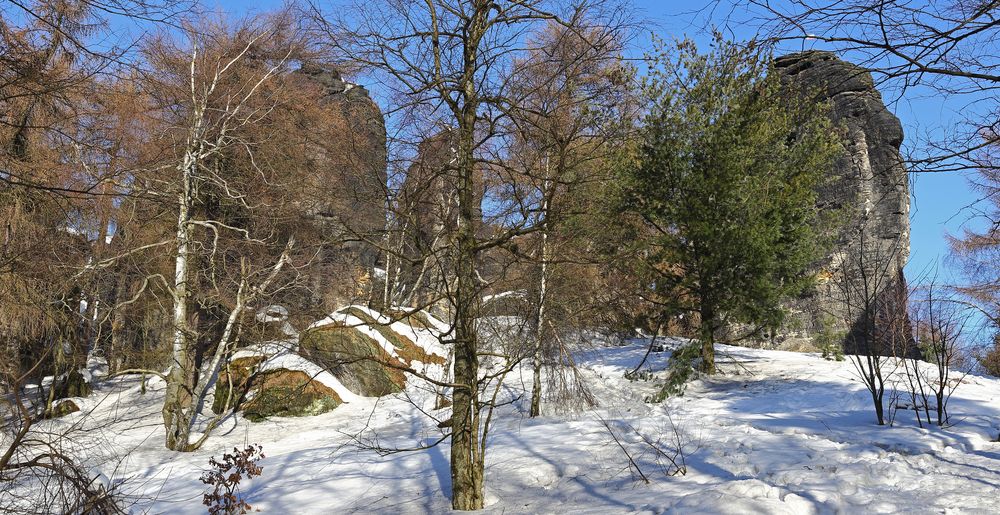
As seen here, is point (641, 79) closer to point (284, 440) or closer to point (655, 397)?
point (655, 397)

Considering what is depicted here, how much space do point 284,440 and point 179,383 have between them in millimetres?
2041

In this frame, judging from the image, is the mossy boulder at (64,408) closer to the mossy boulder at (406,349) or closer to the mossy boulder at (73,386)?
the mossy boulder at (73,386)

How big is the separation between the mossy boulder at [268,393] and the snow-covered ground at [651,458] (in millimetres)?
384

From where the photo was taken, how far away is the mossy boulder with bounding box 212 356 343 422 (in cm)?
1248

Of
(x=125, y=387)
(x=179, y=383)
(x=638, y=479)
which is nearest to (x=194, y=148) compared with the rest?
(x=179, y=383)

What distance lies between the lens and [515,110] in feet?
18.7

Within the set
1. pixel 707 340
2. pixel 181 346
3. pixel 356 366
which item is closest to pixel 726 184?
pixel 707 340

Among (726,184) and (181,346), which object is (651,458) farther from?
(181,346)

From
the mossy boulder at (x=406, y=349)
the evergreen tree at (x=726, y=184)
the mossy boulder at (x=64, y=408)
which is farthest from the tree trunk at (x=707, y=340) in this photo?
the mossy boulder at (x=64, y=408)

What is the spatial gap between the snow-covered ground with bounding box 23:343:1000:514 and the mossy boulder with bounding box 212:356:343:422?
384 mm

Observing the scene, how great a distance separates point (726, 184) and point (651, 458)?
542 cm

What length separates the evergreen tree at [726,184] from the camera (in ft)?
34.7

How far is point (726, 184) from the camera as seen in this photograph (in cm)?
1056

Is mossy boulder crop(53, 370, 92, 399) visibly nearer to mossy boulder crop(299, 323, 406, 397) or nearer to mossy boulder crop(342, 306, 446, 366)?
mossy boulder crop(299, 323, 406, 397)
